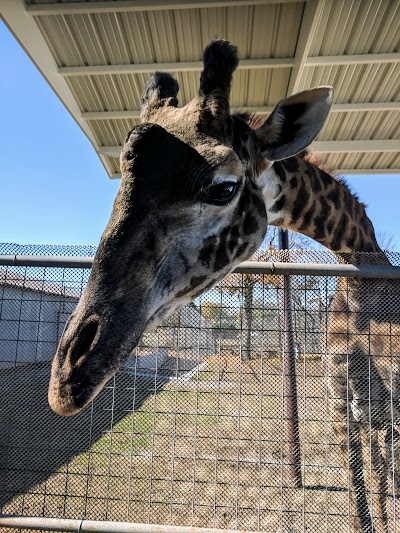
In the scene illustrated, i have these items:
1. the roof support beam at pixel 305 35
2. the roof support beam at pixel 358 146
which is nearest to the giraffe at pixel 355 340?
the roof support beam at pixel 305 35

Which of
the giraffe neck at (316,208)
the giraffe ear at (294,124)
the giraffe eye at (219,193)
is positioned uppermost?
the giraffe ear at (294,124)

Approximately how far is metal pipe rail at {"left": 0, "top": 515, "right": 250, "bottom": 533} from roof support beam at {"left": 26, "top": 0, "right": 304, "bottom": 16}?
17.1ft

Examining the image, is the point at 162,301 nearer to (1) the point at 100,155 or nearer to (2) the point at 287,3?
(2) the point at 287,3

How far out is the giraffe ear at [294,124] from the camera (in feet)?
7.66

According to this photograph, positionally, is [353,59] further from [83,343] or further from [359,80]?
[83,343]

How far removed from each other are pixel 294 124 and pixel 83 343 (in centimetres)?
176

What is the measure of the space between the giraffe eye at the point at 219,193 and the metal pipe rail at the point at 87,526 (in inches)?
80.9

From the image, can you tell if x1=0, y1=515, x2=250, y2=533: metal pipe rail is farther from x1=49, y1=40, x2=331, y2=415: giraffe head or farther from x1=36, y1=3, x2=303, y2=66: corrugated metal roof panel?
x1=36, y1=3, x2=303, y2=66: corrugated metal roof panel

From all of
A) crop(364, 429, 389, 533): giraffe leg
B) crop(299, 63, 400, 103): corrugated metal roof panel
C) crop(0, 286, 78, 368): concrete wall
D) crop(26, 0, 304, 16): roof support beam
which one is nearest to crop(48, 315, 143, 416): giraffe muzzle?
crop(0, 286, 78, 368): concrete wall

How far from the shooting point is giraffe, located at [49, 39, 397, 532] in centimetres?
155

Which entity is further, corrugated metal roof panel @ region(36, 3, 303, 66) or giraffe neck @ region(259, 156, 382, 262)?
corrugated metal roof panel @ region(36, 3, 303, 66)

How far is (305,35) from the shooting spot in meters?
5.18

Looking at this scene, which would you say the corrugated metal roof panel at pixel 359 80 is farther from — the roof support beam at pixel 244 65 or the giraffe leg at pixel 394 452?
the giraffe leg at pixel 394 452

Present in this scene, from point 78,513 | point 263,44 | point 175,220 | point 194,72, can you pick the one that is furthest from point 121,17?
point 78,513
